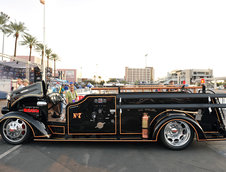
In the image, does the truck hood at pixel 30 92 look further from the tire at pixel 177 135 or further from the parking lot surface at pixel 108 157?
the tire at pixel 177 135

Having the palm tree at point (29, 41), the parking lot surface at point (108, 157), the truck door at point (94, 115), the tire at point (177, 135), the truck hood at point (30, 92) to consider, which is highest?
the palm tree at point (29, 41)

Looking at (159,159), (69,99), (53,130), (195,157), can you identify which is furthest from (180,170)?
(69,99)

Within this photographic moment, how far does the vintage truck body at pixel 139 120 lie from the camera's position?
142 inches

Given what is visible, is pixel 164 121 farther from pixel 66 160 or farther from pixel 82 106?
pixel 66 160

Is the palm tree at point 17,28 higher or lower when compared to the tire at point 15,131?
higher

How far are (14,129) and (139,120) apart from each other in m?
2.91

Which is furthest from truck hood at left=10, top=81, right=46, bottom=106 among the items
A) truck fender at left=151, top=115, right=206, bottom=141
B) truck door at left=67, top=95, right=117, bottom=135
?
truck fender at left=151, top=115, right=206, bottom=141

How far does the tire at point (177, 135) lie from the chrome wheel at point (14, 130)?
318 centimetres

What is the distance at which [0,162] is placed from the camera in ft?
9.93

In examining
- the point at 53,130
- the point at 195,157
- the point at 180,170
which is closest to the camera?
the point at 180,170

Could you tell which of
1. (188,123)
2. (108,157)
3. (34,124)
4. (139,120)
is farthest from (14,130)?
(188,123)

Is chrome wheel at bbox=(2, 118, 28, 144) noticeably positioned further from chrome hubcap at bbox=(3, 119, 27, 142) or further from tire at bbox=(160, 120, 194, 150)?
tire at bbox=(160, 120, 194, 150)

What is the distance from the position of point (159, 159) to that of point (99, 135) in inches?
53.4

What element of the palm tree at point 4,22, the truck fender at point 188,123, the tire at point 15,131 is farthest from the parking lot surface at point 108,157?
the palm tree at point 4,22
